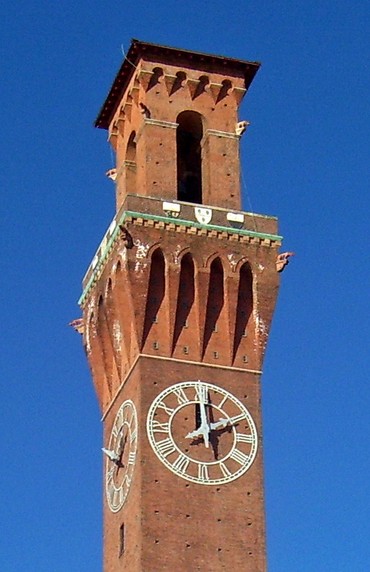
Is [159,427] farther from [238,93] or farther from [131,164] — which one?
[238,93]

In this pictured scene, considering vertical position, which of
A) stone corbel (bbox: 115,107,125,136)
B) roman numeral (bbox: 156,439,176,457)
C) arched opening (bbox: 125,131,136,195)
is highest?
stone corbel (bbox: 115,107,125,136)

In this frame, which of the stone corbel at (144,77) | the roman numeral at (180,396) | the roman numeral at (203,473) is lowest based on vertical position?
the roman numeral at (203,473)

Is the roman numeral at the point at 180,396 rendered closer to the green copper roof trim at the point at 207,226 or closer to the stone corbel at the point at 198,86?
the green copper roof trim at the point at 207,226

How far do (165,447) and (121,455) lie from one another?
7.30 ft

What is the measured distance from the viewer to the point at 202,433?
148ft

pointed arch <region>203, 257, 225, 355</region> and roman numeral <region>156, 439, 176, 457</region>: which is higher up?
pointed arch <region>203, 257, 225, 355</region>

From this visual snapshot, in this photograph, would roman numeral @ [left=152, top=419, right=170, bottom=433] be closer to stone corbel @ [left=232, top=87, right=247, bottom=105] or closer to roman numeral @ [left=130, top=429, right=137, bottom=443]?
roman numeral @ [left=130, top=429, right=137, bottom=443]

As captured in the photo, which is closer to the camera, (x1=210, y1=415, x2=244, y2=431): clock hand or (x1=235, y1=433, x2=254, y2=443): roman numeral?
(x1=210, y1=415, x2=244, y2=431): clock hand

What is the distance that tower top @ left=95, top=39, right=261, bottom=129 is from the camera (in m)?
50.6

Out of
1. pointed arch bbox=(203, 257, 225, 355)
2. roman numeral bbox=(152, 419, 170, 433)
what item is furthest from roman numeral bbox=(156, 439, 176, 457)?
pointed arch bbox=(203, 257, 225, 355)

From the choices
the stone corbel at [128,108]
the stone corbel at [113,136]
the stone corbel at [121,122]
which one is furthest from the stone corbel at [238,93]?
the stone corbel at [113,136]

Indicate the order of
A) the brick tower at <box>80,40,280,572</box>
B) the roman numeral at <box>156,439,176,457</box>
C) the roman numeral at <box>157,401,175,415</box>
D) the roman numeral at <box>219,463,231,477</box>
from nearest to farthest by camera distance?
1. the brick tower at <box>80,40,280,572</box>
2. the roman numeral at <box>156,439,176,457</box>
3. the roman numeral at <box>219,463,231,477</box>
4. the roman numeral at <box>157,401,175,415</box>

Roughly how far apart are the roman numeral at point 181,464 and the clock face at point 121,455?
1274 mm

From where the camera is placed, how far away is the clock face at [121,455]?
4572 cm
